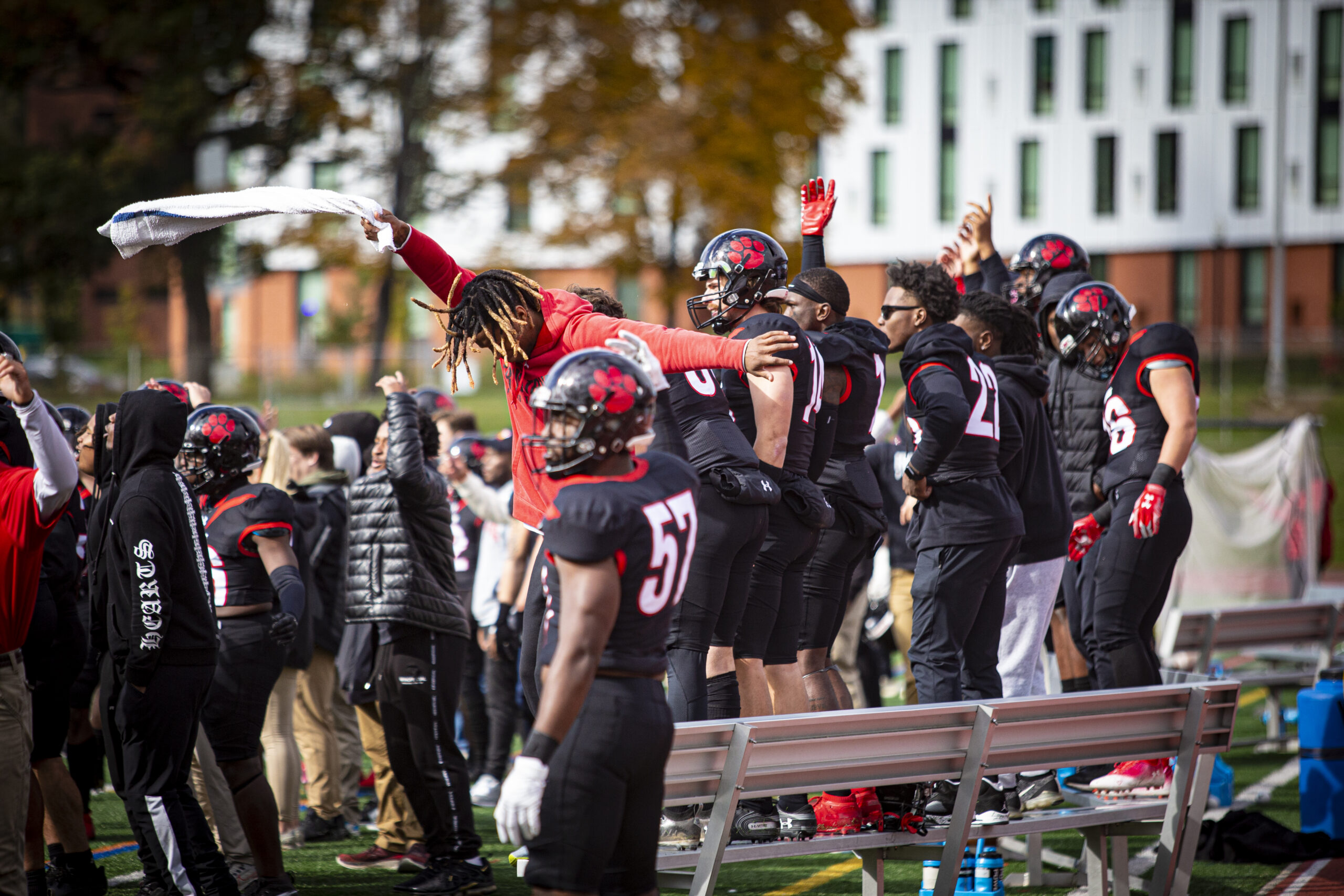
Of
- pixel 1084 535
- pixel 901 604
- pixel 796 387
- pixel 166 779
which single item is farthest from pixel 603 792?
pixel 901 604

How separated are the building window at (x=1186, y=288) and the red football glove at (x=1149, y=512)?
133ft

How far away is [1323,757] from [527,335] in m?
5.06

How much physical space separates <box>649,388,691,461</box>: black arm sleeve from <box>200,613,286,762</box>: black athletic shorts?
2.15 meters

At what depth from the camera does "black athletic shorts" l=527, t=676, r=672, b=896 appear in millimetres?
3633

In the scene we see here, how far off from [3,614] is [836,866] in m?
4.30

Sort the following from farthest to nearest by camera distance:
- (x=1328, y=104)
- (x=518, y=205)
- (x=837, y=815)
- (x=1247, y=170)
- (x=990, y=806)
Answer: (x=1247, y=170) < (x=1328, y=104) < (x=518, y=205) < (x=990, y=806) < (x=837, y=815)

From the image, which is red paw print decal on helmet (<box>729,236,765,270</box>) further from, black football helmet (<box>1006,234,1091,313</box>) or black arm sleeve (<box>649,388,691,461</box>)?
black football helmet (<box>1006,234,1091,313</box>)

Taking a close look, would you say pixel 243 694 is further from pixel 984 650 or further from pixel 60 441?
pixel 984 650

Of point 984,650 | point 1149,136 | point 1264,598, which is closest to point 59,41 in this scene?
point 1264,598

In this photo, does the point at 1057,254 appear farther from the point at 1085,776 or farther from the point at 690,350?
the point at 690,350

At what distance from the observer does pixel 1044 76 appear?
45.6 metres

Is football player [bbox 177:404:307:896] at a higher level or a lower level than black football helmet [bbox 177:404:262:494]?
lower

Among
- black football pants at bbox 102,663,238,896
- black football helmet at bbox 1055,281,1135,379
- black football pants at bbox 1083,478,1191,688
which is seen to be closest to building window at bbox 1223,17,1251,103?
black football helmet at bbox 1055,281,1135,379

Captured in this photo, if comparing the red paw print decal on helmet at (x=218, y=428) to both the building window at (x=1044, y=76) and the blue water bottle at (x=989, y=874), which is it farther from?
the building window at (x=1044, y=76)
